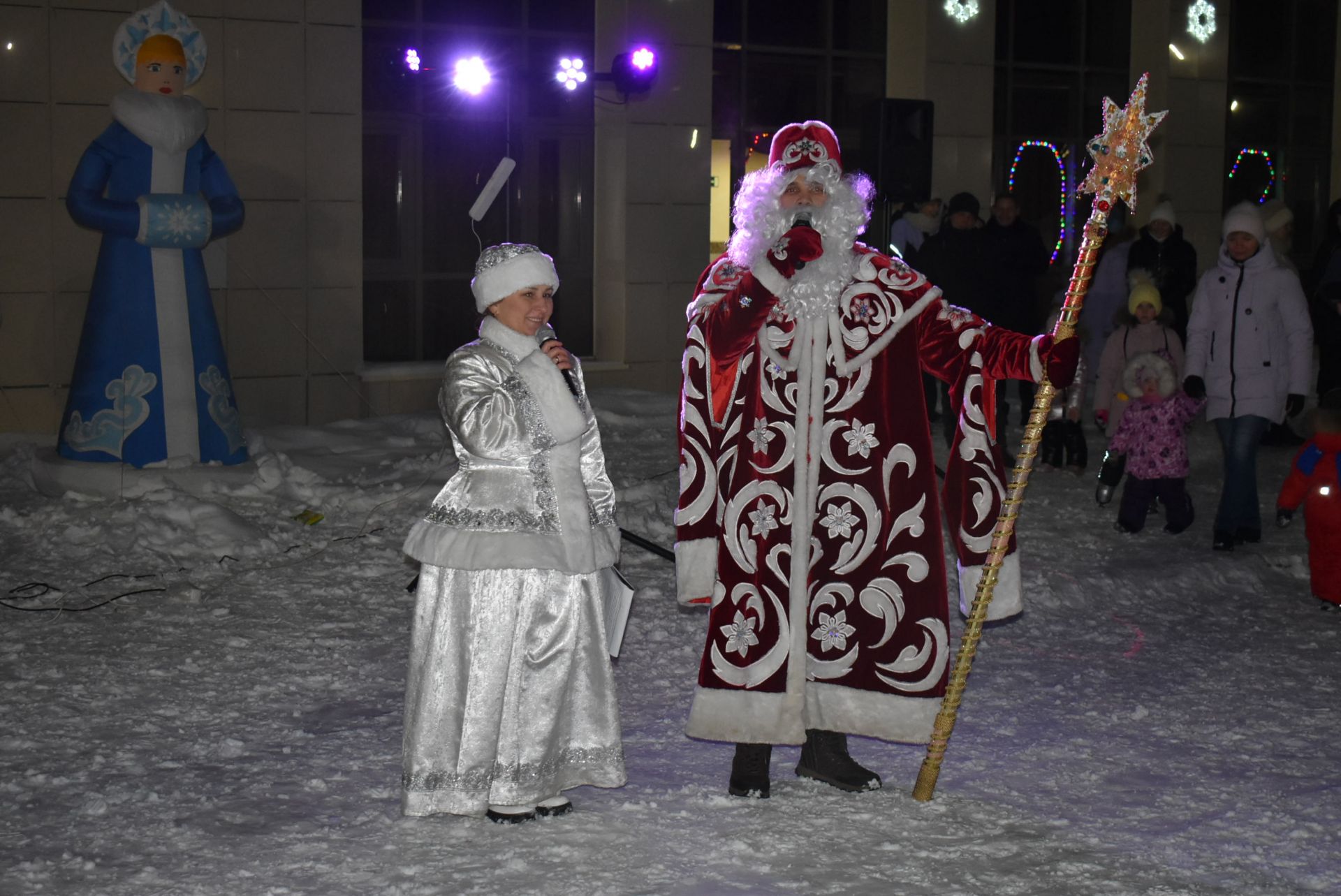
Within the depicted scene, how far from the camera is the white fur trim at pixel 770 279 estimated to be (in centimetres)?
454

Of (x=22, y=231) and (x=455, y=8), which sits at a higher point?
(x=455, y=8)

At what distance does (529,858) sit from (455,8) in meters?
10.5

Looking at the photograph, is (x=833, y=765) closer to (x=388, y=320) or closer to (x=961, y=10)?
(x=388, y=320)

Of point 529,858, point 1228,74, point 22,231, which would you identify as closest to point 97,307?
point 22,231

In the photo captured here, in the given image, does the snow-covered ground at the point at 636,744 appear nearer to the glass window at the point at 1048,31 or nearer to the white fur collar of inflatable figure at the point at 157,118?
the white fur collar of inflatable figure at the point at 157,118

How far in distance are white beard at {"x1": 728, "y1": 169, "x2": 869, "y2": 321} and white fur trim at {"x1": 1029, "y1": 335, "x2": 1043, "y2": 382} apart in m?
0.57

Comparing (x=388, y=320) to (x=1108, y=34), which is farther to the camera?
(x=1108, y=34)

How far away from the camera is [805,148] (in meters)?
4.69

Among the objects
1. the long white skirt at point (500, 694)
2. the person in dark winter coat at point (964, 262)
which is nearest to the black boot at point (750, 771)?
the long white skirt at point (500, 694)

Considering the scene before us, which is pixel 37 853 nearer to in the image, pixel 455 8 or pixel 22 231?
pixel 22 231

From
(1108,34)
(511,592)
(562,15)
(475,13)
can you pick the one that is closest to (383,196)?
(475,13)

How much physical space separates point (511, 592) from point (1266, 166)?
15796 millimetres

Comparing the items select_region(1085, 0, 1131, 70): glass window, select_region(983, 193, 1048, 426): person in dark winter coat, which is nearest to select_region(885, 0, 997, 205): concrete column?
select_region(1085, 0, 1131, 70): glass window

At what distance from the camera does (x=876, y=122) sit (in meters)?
11.0
